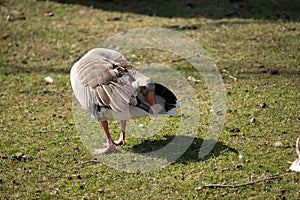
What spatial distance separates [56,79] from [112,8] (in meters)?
3.16

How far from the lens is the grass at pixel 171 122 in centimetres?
524

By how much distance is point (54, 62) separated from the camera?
8.90 metres

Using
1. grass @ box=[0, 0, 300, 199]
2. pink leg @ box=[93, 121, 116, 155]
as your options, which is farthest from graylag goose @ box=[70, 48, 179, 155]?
grass @ box=[0, 0, 300, 199]

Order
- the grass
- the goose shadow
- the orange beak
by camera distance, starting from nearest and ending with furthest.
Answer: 1. the grass
2. the orange beak
3. the goose shadow

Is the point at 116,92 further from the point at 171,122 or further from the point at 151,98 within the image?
the point at 171,122

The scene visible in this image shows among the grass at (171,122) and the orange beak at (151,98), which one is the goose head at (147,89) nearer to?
the orange beak at (151,98)

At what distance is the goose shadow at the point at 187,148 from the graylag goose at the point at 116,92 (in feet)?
0.90

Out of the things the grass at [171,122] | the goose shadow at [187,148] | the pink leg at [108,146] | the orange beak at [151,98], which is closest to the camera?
the grass at [171,122]

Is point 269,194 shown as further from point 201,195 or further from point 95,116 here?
point 95,116

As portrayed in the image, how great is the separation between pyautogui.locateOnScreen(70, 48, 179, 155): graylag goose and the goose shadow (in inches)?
10.8

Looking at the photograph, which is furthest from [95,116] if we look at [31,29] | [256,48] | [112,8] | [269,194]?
[112,8]

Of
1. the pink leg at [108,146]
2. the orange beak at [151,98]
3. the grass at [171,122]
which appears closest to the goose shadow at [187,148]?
the grass at [171,122]

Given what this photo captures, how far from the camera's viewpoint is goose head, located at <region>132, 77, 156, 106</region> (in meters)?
5.34

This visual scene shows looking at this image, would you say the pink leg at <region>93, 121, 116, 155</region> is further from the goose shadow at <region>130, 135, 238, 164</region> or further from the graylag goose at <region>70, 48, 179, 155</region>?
the goose shadow at <region>130, 135, 238, 164</region>
